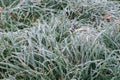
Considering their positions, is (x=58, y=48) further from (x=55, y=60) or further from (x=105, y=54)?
(x=105, y=54)

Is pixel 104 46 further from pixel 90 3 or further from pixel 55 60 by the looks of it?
pixel 90 3

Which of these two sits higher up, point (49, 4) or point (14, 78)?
point (49, 4)

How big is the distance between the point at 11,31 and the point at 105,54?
1.09 meters

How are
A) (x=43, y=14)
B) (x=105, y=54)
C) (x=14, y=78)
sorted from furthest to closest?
(x=43, y=14) → (x=105, y=54) → (x=14, y=78)

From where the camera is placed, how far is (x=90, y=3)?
3.96m

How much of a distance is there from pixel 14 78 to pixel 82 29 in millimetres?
960

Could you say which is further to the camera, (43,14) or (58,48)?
(43,14)

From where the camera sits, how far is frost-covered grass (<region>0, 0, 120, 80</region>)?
9.02ft

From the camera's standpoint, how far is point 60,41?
3.24 metres

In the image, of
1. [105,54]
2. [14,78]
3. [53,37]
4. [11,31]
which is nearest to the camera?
[14,78]

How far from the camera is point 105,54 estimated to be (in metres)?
2.86

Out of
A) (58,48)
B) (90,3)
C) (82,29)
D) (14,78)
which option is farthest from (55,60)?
(90,3)

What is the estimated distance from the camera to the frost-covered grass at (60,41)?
275 cm

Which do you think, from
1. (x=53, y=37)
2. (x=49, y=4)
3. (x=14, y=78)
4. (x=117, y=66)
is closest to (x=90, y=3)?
(x=49, y=4)
